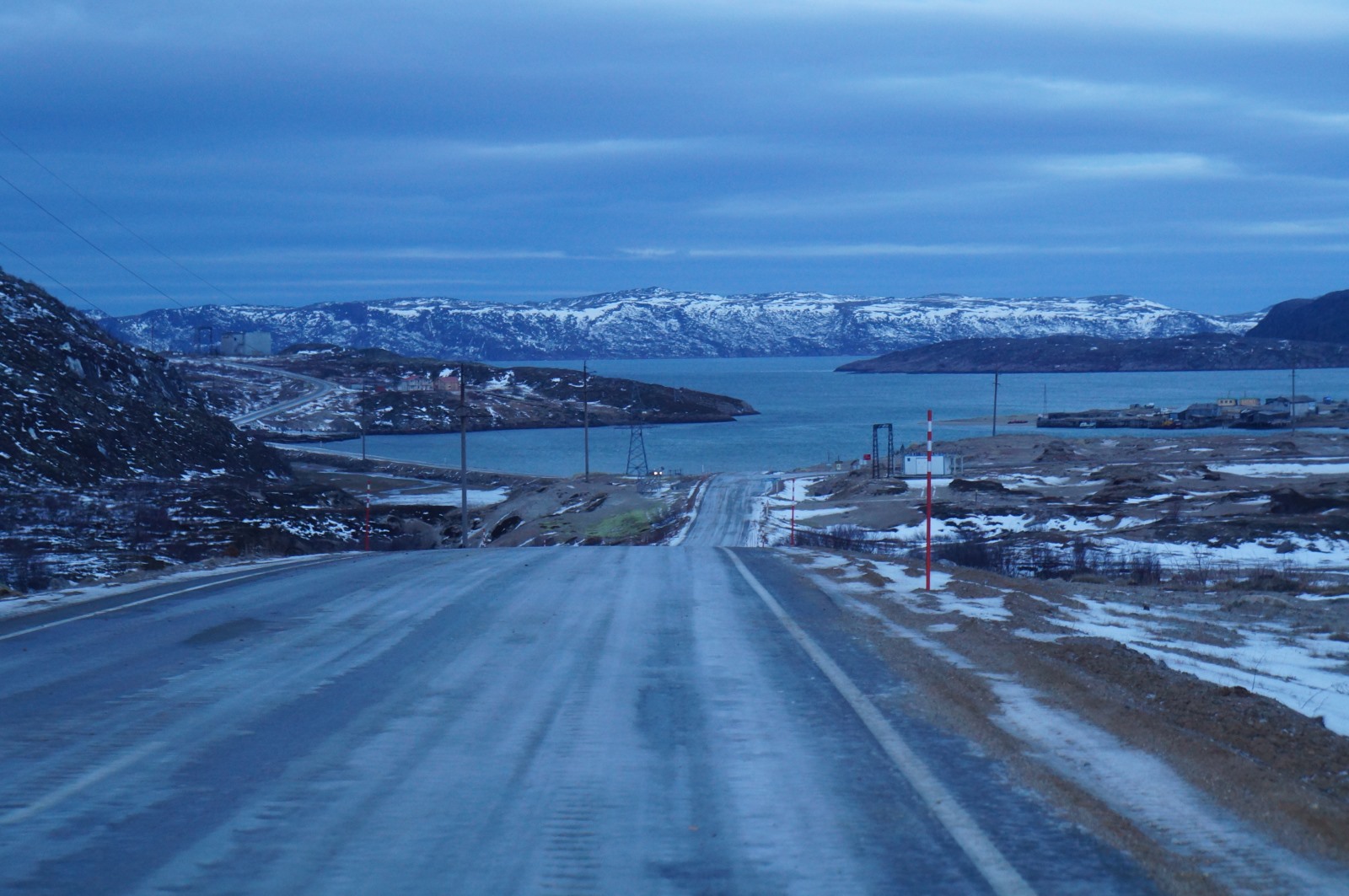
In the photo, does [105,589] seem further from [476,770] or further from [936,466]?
[936,466]

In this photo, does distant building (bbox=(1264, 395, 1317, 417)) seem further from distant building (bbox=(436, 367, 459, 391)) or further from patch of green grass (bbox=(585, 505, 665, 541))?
patch of green grass (bbox=(585, 505, 665, 541))

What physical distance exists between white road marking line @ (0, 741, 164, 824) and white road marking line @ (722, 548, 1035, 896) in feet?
13.8

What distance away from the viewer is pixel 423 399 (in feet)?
541

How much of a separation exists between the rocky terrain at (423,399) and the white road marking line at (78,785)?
5146 inches

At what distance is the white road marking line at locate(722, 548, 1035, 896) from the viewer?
15.8 ft

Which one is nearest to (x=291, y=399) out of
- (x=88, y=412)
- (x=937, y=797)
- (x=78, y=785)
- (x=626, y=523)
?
(x=88, y=412)

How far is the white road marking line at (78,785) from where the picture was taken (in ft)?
18.2

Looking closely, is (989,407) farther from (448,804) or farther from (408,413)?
(448,804)

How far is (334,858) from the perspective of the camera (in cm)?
507

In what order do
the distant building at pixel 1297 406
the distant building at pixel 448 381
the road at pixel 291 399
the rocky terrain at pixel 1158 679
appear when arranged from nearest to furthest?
the rocky terrain at pixel 1158 679, the distant building at pixel 1297 406, the road at pixel 291 399, the distant building at pixel 448 381

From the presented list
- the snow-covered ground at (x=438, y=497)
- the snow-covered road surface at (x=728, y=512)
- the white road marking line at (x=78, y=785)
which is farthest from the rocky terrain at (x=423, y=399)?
the white road marking line at (x=78, y=785)

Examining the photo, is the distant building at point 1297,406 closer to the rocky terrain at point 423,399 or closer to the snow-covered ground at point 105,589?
the rocky terrain at point 423,399

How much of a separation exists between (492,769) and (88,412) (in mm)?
57656

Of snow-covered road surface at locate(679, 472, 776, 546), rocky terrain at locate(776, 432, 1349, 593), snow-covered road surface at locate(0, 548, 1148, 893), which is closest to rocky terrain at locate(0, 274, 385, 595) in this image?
snow-covered road surface at locate(0, 548, 1148, 893)
